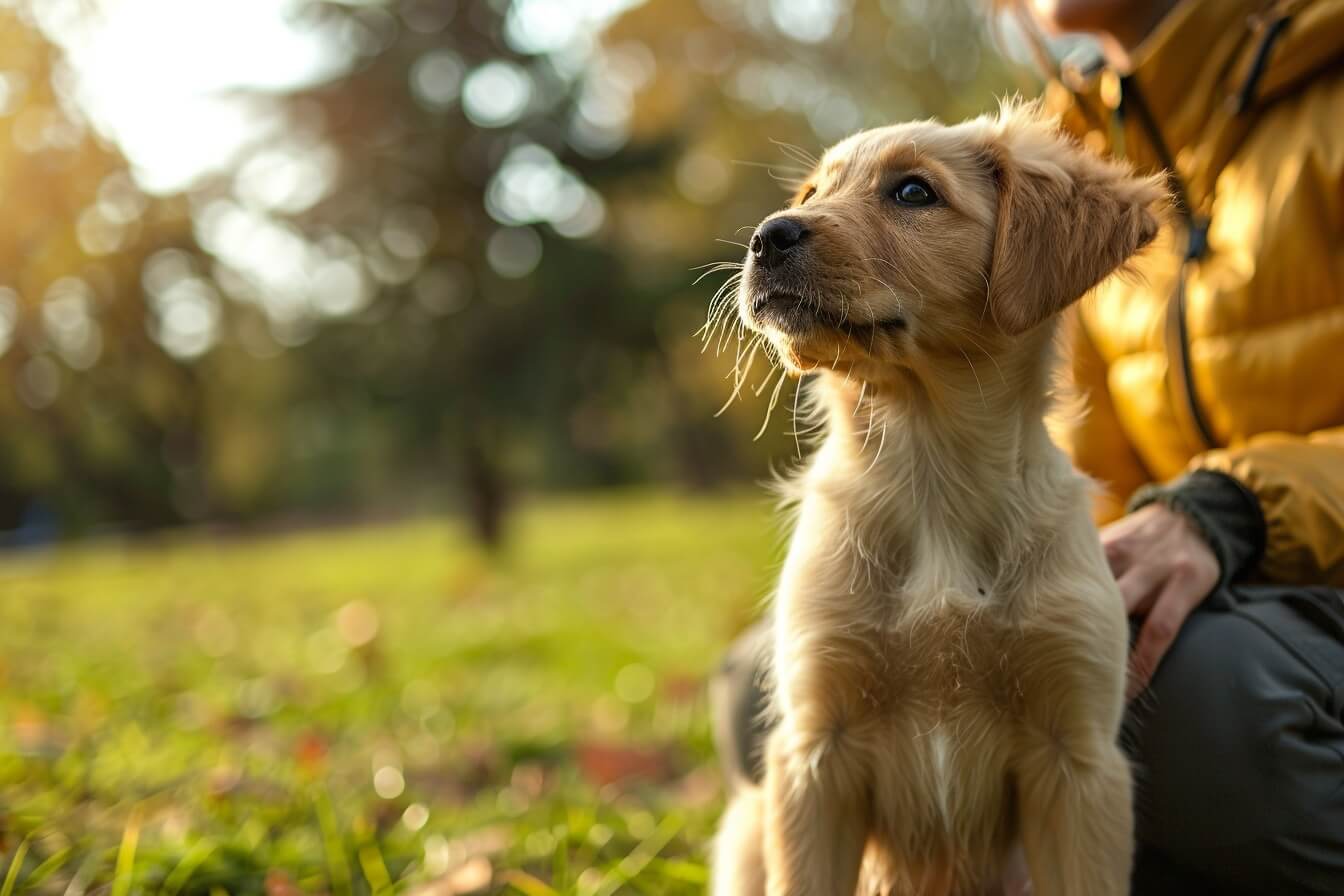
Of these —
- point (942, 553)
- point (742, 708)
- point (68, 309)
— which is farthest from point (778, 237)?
point (68, 309)

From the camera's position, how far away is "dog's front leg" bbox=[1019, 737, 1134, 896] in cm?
171

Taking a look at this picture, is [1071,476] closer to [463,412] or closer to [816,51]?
[463,412]

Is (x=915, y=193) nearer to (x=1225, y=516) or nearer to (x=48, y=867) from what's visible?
(x=1225, y=516)

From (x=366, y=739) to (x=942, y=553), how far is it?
2.45 metres

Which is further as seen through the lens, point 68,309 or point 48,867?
point 68,309

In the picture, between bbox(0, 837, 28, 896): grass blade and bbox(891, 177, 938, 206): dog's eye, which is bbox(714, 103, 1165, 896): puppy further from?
bbox(0, 837, 28, 896): grass blade

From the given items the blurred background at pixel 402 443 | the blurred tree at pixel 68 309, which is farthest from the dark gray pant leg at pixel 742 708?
the blurred tree at pixel 68 309

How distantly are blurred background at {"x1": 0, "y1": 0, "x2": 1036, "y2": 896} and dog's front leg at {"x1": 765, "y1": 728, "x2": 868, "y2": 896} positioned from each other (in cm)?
66

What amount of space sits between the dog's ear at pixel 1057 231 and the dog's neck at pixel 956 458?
134 millimetres

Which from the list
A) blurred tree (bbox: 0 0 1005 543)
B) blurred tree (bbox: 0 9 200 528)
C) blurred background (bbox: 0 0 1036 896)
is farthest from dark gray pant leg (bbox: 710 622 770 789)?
blurred tree (bbox: 0 0 1005 543)

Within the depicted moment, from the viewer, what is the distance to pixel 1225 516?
82.4 inches

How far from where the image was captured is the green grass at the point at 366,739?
91.0 inches

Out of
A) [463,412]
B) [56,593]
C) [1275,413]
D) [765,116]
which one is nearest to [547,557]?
[463,412]

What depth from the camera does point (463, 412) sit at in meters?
11.3
